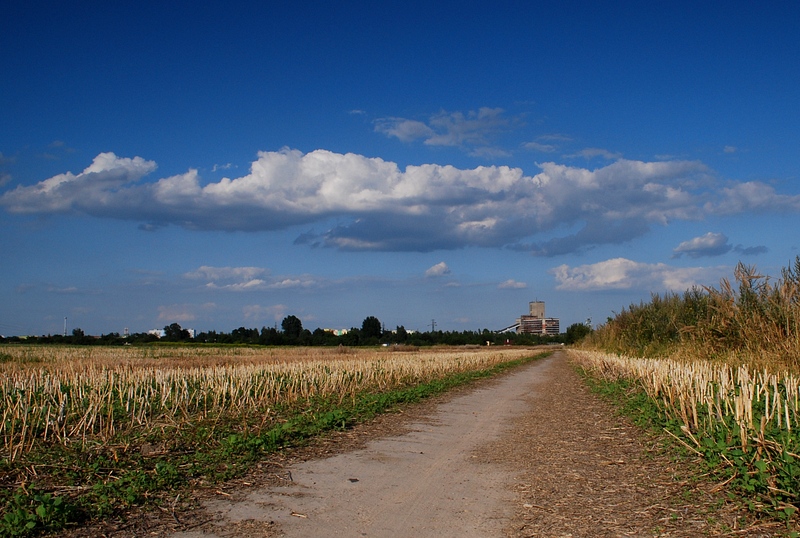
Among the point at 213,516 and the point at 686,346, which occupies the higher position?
the point at 686,346

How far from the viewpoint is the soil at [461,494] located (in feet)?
17.1

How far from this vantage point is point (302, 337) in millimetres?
116875

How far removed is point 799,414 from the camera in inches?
312

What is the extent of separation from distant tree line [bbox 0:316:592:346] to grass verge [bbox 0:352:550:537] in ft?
309

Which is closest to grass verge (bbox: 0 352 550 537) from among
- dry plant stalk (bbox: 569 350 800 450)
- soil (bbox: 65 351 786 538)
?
soil (bbox: 65 351 786 538)

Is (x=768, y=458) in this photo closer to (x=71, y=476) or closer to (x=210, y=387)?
(x=71, y=476)

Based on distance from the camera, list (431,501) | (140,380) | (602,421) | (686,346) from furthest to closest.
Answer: (686,346)
(140,380)
(602,421)
(431,501)

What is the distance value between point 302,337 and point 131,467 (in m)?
112

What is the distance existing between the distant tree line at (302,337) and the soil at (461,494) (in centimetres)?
9484

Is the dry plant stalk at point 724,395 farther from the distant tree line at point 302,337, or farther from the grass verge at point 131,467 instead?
the distant tree line at point 302,337

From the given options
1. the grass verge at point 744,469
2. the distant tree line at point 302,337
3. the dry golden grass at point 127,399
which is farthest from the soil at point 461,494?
the distant tree line at point 302,337

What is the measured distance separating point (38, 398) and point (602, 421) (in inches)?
472

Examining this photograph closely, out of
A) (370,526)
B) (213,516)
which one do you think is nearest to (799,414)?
(370,526)

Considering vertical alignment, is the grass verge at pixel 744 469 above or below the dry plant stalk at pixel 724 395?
below
